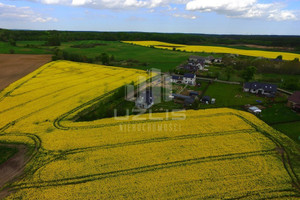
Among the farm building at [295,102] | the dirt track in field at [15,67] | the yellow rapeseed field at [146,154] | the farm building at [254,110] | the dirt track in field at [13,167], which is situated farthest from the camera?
the dirt track in field at [15,67]

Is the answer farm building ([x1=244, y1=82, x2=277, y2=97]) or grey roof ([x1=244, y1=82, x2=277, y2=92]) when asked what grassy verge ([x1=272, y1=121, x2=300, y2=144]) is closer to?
farm building ([x1=244, y1=82, x2=277, y2=97])

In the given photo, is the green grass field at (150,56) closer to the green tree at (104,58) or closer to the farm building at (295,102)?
the green tree at (104,58)

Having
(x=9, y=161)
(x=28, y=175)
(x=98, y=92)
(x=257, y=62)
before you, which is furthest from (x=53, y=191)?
(x=257, y=62)

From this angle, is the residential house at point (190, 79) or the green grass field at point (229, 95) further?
the residential house at point (190, 79)

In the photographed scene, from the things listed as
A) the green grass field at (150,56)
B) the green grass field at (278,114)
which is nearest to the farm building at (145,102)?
the green grass field at (278,114)

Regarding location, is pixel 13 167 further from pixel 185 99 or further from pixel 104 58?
pixel 104 58
